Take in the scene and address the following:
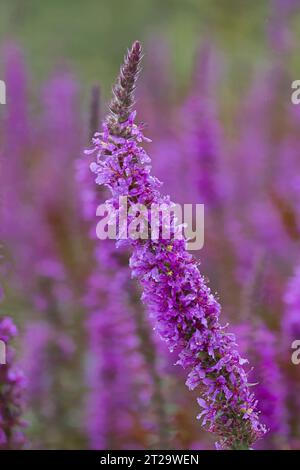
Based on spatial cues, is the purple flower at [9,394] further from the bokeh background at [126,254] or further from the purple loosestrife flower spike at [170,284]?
the purple loosestrife flower spike at [170,284]

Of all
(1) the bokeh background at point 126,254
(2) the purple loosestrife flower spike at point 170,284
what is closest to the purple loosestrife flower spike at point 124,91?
(2) the purple loosestrife flower spike at point 170,284

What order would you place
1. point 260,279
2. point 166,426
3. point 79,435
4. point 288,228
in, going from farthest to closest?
point 79,435 → point 288,228 → point 166,426 → point 260,279

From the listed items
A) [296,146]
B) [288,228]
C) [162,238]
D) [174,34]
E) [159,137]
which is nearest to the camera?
[162,238]

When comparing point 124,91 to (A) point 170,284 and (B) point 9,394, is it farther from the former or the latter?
(B) point 9,394

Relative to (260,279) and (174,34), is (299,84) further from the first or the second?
(174,34)

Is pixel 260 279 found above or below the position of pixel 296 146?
below

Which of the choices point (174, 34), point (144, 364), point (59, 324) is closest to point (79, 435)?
point (59, 324)
